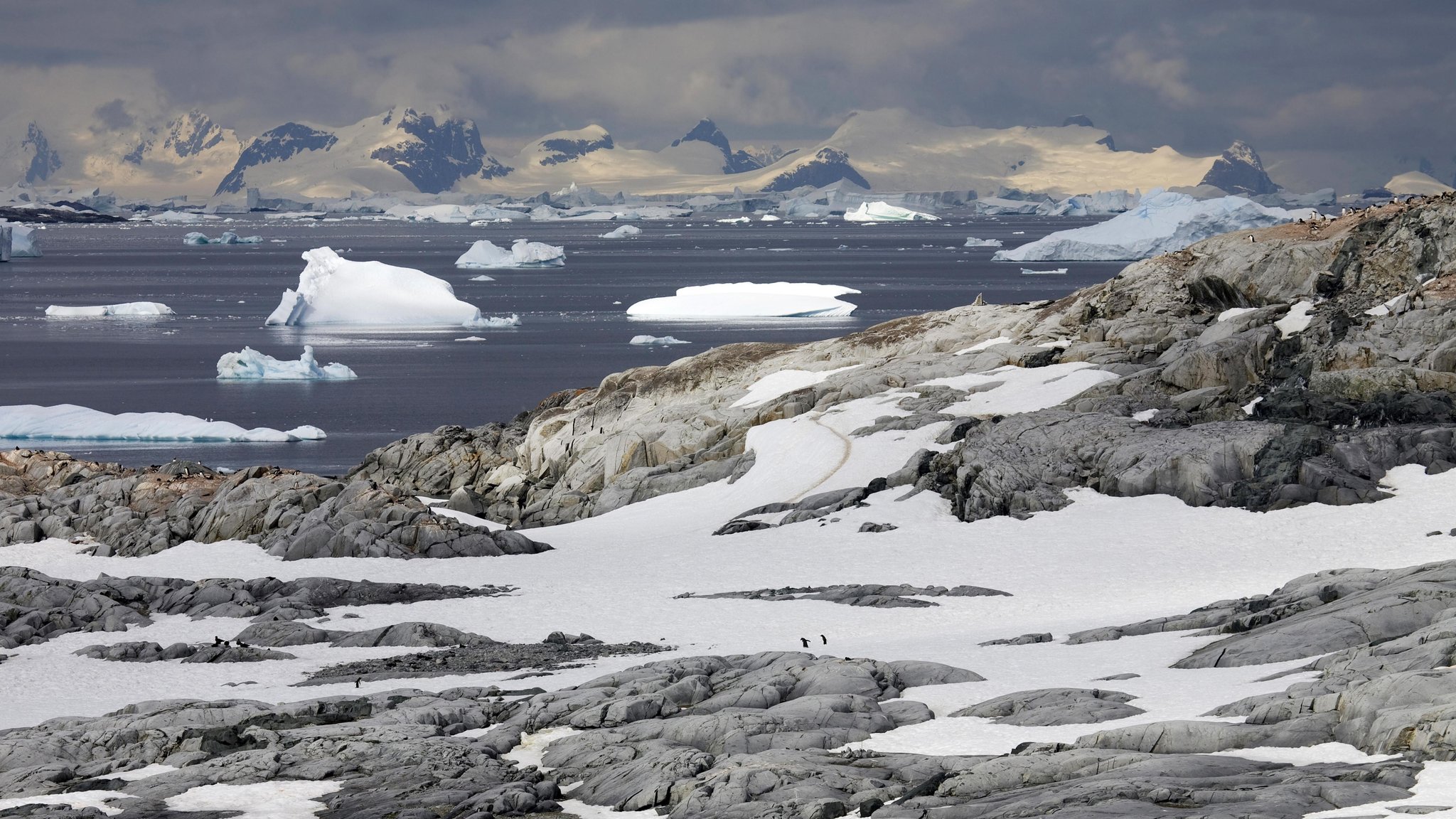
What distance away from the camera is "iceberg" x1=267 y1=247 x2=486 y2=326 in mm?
116688

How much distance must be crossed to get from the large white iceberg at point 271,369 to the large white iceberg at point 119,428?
58.4 feet

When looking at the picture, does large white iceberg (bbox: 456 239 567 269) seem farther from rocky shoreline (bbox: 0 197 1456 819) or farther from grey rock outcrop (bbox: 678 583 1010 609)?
grey rock outcrop (bbox: 678 583 1010 609)

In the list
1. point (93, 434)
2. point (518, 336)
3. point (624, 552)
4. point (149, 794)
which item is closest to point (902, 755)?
point (149, 794)

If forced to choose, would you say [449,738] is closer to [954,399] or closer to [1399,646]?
[1399,646]

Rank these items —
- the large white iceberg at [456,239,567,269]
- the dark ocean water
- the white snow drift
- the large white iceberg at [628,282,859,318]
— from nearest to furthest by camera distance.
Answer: the dark ocean water < the white snow drift < the large white iceberg at [628,282,859,318] < the large white iceberg at [456,239,567,269]

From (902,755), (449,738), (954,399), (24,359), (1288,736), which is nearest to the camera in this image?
(1288,736)

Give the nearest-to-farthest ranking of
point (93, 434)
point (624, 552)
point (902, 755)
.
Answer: point (902, 755)
point (624, 552)
point (93, 434)

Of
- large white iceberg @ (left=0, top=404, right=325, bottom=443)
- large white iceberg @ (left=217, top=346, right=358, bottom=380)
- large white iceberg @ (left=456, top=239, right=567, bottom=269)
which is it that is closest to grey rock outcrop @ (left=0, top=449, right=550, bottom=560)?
large white iceberg @ (left=0, top=404, right=325, bottom=443)

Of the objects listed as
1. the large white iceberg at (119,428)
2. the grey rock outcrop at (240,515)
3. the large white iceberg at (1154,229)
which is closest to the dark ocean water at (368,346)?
the large white iceberg at (119,428)

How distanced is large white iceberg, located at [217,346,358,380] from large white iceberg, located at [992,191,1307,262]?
9063cm

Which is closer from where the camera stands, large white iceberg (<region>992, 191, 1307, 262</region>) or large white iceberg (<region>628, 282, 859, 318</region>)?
large white iceberg (<region>628, 282, 859, 318</region>)

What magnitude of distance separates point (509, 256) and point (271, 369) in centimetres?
9989

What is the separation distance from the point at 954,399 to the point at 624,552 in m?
12.7

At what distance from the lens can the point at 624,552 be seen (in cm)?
3728
